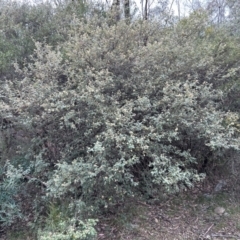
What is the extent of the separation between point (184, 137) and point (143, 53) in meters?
1.35

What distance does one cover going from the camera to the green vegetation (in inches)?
137

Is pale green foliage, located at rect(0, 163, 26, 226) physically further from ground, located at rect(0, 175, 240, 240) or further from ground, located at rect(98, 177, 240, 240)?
ground, located at rect(98, 177, 240, 240)

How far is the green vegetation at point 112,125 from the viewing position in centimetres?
348

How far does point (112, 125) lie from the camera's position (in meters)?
3.55

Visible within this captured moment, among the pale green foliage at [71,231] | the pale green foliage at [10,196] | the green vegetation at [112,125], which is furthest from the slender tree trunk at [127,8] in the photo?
the pale green foliage at [71,231]

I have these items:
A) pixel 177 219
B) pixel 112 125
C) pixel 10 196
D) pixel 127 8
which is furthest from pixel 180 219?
pixel 127 8

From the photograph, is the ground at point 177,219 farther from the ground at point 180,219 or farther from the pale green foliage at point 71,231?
the pale green foliage at point 71,231

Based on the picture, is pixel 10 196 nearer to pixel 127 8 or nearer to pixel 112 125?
pixel 112 125

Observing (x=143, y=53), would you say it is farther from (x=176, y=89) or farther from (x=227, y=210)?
(x=227, y=210)

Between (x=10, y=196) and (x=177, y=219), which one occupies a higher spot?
(x=10, y=196)

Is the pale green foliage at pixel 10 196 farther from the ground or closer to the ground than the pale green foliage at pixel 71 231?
farther from the ground

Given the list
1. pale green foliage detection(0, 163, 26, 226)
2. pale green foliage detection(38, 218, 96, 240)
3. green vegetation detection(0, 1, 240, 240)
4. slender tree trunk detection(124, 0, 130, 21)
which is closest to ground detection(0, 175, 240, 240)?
green vegetation detection(0, 1, 240, 240)

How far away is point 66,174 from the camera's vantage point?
337 centimetres

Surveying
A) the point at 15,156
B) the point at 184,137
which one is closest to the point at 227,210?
the point at 184,137
